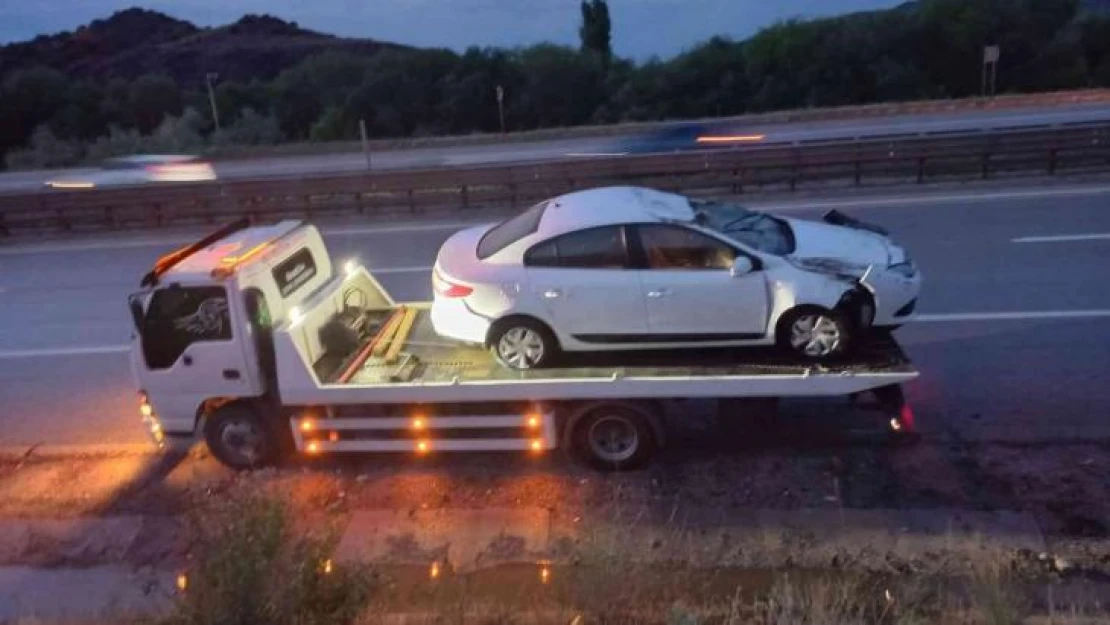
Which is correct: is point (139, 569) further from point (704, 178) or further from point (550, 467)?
point (704, 178)

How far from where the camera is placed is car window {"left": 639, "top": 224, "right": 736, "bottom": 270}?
8.24 metres

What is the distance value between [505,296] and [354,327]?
1.49 meters

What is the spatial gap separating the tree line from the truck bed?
108 ft

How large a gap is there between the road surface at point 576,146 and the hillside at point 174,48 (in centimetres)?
3544

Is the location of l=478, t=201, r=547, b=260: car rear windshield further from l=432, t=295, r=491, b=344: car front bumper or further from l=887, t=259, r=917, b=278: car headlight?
l=887, t=259, r=917, b=278: car headlight

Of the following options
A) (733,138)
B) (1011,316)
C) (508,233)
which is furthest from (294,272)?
(733,138)

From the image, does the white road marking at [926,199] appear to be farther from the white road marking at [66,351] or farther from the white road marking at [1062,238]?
the white road marking at [66,351]

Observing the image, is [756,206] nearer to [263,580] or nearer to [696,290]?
[696,290]

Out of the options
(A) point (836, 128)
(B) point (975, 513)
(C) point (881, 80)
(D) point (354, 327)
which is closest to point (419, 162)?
(A) point (836, 128)

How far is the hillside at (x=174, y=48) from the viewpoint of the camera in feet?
226

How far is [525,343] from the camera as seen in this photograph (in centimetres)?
850

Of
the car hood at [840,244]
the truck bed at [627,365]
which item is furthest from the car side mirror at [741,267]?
the truck bed at [627,365]

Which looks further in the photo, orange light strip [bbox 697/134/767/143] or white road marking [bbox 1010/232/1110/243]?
orange light strip [bbox 697/134/767/143]

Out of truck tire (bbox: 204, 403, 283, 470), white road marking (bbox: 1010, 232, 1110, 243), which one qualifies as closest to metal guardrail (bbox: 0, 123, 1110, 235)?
white road marking (bbox: 1010, 232, 1110, 243)
